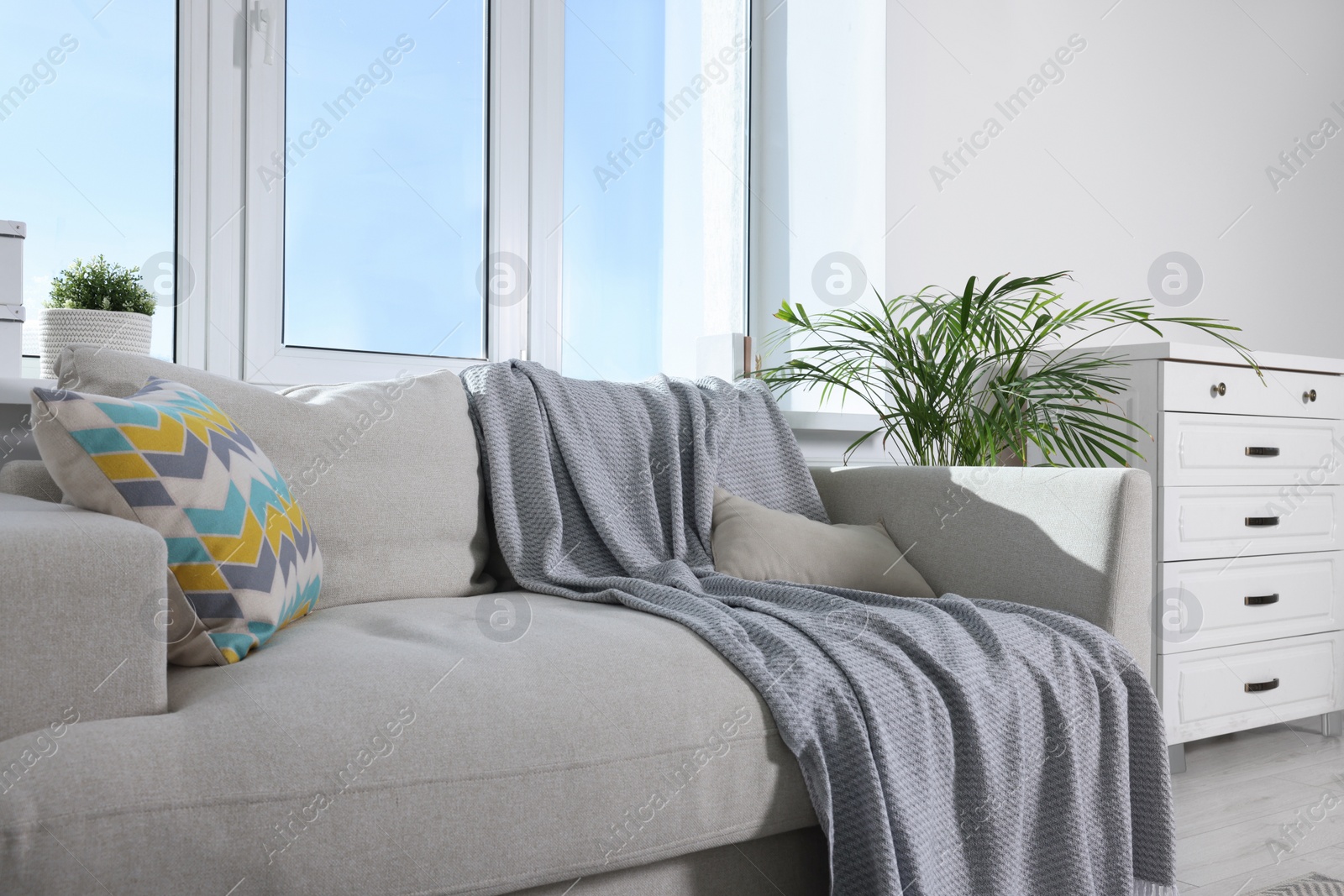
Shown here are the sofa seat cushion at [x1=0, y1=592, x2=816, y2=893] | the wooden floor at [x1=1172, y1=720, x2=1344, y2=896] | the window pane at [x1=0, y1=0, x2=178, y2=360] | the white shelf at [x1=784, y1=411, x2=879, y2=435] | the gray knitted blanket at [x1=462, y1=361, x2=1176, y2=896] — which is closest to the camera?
the sofa seat cushion at [x1=0, y1=592, x2=816, y2=893]

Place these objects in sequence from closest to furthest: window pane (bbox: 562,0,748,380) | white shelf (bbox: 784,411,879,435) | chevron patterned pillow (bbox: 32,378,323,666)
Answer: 1. chevron patterned pillow (bbox: 32,378,323,666)
2. white shelf (bbox: 784,411,879,435)
3. window pane (bbox: 562,0,748,380)

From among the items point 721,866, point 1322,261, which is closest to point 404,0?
point 721,866

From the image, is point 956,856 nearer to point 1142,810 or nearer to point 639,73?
point 1142,810

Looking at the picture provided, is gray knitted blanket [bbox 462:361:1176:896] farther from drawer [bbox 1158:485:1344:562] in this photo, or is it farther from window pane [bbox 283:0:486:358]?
drawer [bbox 1158:485:1344:562]

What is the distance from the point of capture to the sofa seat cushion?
771 millimetres

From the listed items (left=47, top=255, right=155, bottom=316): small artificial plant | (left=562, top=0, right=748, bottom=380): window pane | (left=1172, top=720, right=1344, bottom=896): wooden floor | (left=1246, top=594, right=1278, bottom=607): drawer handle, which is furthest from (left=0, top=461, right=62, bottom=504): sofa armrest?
(left=1246, top=594, right=1278, bottom=607): drawer handle

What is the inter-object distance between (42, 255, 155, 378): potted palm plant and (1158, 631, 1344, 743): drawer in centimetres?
201

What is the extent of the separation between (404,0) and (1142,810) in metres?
2.09

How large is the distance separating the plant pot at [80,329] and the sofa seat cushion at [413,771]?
2.40 feet

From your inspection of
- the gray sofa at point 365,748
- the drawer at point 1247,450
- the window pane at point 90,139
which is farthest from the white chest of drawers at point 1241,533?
the window pane at point 90,139

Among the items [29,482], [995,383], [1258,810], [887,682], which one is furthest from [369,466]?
[1258,810]

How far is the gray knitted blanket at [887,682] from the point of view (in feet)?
3.57

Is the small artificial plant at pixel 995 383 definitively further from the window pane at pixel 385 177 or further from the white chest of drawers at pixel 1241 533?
the window pane at pixel 385 177

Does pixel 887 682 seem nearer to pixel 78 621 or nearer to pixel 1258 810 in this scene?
pixel 78 621
